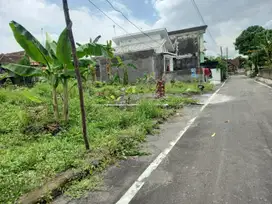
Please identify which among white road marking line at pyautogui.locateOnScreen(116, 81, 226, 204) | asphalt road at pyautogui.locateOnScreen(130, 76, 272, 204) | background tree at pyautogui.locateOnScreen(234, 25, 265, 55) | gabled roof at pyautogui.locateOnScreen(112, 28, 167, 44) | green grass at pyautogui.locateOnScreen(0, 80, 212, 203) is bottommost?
white road marking line at pyautogui.locateOnScreen(116, 81, 226, 204)

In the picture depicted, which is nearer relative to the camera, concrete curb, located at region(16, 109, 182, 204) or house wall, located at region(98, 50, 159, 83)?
concrete curb, located at region(16, 109, 182, 204)

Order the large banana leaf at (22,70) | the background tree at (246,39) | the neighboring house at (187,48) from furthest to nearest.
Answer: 1. the background tree at (246,39)
2. the neighboring house at (187,48)
3. the large banana leaf at (22,70)

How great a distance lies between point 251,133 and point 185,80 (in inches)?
690

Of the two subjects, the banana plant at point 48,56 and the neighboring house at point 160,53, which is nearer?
the banana plant at point 48,56

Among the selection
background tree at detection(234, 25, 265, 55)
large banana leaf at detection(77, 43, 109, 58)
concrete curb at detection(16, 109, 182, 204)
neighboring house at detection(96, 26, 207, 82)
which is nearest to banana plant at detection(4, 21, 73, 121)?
large banana leaf at detection(77, 43, 109, 58)

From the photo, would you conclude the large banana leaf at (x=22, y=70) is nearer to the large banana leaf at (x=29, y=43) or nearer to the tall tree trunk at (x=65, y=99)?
the large banana leaf at (x=29, y=43)

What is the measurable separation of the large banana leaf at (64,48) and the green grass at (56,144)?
1.88 metres

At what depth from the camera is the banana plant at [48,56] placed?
18.0 feet

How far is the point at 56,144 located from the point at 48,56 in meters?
2.63

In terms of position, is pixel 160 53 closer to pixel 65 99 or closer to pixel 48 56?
pixel 65 99

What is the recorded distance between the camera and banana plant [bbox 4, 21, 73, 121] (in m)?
5.50

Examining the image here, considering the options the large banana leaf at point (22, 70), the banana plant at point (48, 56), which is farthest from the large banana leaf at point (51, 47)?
the large banana leaf at point (22, 70)

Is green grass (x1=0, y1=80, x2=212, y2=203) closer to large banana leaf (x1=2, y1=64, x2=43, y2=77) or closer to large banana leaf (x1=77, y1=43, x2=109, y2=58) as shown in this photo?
large banana leaf (x1=2, y1=64, x2=43, y2=77)

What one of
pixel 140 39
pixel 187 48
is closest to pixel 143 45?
pixel 140 39
